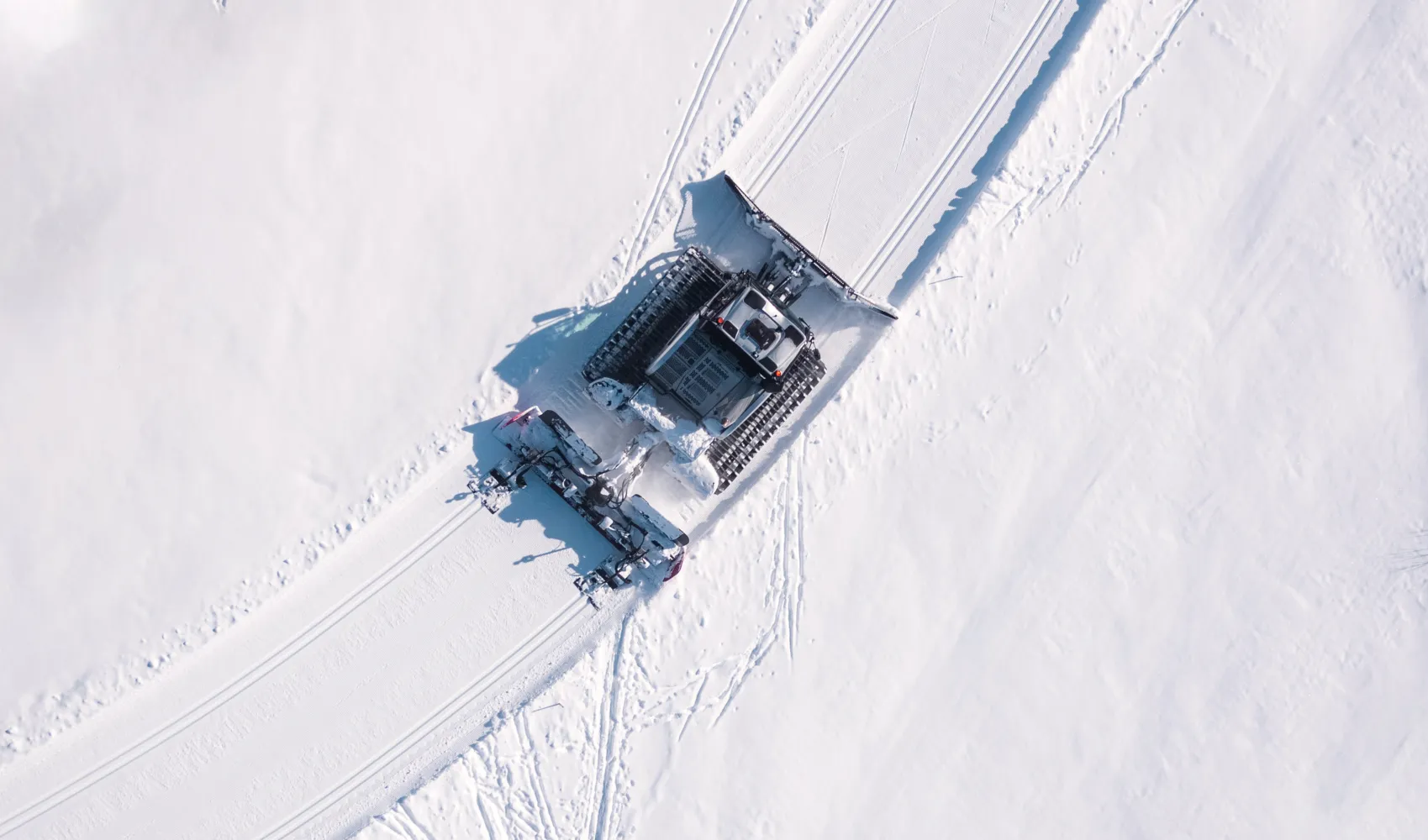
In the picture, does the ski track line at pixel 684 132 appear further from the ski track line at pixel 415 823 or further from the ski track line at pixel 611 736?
the ski track line at pixel 415 823

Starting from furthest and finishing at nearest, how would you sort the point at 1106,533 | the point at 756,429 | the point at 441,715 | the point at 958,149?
the point at 958,149, the point at 1106,533, the point at 441,715, the point at 756,429

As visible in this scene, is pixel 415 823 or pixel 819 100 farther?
pixel 819 100

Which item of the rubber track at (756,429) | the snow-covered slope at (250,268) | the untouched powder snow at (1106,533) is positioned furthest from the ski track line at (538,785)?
the rubber track at (756,429)

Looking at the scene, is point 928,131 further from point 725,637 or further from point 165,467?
point 165,467

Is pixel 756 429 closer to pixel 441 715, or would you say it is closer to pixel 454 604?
pixel 454 604

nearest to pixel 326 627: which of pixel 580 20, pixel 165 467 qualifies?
pixel 165 467

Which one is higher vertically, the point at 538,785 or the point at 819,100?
the point at 819,100

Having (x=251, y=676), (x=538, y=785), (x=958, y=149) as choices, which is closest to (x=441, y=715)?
(x=538, y=785)
